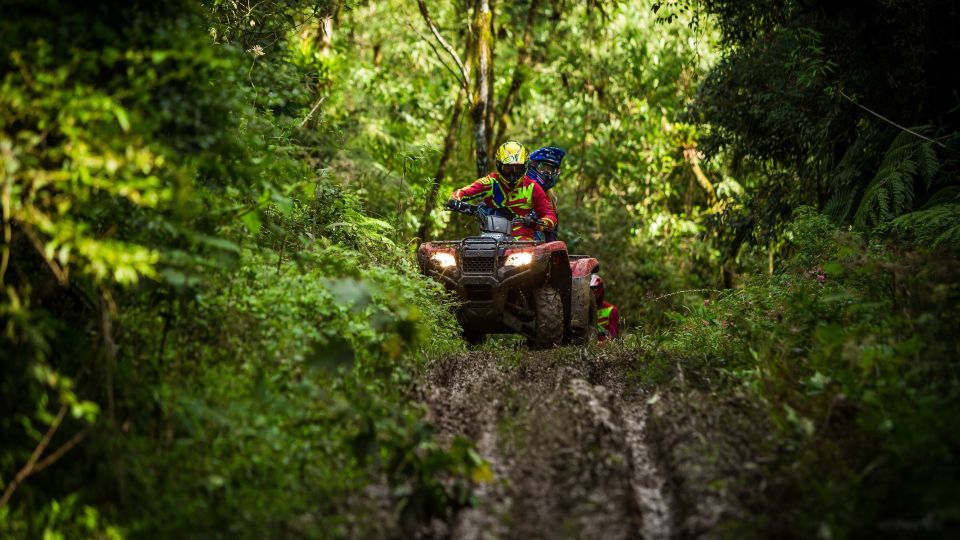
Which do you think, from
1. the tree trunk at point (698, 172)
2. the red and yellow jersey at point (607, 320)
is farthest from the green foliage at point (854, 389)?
the tree trunk at point (698, 172)

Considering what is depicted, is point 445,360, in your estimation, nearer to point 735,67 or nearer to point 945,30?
point 945,30

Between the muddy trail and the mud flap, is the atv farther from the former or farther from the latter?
the muddy trail

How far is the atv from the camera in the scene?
10164 mm

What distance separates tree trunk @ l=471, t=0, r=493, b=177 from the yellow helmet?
458 centimetres

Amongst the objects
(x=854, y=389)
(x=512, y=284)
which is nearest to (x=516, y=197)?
(x=512, y=284)

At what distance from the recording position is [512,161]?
11297 mm

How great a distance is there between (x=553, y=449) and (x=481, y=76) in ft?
37.7

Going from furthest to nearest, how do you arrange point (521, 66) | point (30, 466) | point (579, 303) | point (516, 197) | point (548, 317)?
point (521, 66), point (516, 197), point (579, 303), point (548, 317), point (30, 466)

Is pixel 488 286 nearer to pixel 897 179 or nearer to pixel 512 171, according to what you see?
pixel 512 171

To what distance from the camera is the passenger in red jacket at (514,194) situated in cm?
1141

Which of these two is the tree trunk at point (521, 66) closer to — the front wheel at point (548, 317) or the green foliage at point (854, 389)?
the front wheel at point (548, 317)

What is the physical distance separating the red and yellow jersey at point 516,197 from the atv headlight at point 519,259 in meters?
1.30

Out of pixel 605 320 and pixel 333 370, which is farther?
pixel 605 320

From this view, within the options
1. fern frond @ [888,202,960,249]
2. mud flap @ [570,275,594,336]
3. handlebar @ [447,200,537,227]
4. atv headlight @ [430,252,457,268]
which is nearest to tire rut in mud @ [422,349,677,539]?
atv headlight @ [430,252,457,268]
